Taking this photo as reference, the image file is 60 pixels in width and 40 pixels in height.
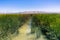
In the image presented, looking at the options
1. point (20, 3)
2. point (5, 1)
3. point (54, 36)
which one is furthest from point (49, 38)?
point (5, 1)

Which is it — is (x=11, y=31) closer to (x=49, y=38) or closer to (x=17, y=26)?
(x=17, y=26)

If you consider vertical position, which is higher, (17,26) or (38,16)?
(38,16)

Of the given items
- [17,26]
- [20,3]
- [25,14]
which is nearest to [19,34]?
[17,26]

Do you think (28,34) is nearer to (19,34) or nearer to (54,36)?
(19,34)

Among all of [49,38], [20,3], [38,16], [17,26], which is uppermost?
[20,3]

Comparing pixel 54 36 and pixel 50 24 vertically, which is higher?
pixel 50 24

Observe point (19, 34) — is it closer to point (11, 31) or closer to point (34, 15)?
point (11, 31)

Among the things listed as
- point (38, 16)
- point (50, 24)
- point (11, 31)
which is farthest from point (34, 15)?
point (11, 31)
